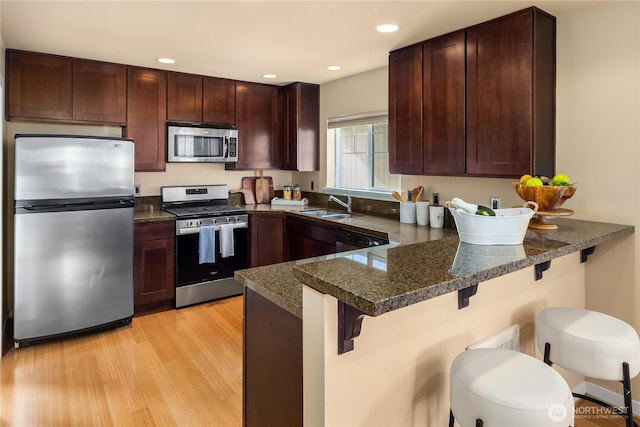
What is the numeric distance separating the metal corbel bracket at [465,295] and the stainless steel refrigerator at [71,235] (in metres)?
2.79

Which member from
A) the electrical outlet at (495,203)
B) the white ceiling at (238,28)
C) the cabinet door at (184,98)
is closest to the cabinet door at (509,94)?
the white ceiling at (238,28)

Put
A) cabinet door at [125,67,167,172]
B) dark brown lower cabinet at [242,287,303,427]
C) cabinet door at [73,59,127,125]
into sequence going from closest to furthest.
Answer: dark brown lower cabinet at [242,287,303,427] → cabinet door at [73,59,127,125] → cabinet door at [125,67,167,172]

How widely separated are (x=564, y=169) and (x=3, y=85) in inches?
158

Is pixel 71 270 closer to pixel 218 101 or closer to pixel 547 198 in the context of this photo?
pixel 218 101

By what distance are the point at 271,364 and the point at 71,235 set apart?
7.77 feet

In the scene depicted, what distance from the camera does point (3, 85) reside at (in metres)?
3.13

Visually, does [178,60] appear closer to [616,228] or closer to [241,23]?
[241,23]

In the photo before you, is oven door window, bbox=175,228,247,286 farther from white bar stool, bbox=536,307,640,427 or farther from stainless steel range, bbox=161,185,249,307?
white bar stool, bbox=536,307,640,427

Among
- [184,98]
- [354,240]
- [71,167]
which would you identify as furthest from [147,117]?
[354,240]

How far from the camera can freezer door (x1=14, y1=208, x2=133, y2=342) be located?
302cm

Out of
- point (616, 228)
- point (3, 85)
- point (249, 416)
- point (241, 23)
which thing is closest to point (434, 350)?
point (249, 416)

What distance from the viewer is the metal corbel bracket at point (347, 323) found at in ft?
3.93

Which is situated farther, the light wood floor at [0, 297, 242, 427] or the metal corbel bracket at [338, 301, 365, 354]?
the light wood floor at [0, 297, 242, 427]

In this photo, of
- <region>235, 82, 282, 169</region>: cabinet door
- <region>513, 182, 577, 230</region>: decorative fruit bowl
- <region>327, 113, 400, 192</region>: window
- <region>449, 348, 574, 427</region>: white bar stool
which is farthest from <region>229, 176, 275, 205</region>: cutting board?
<region>449, 348, 574, 427</region>: white bar stool
